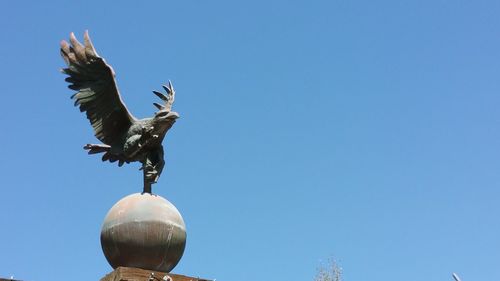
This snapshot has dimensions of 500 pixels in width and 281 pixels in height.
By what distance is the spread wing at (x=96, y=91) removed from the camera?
1343 cm

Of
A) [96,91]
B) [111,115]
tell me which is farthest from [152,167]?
[96,91]

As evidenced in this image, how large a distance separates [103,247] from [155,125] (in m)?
2.30

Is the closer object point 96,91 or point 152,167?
point 152,167

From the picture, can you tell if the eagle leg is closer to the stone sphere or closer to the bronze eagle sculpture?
the bronze eagle sculpture

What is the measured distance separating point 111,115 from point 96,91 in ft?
1.70

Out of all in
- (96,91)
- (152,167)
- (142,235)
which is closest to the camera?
(142,235)

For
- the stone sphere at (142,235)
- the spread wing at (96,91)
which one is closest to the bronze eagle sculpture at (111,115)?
the spread wing at (96,91)

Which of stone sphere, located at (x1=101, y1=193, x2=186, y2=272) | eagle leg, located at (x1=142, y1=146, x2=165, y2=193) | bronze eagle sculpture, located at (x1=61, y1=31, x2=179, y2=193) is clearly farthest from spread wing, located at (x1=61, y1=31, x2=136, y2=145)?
stone sphere, located at (x1=101, y1=193, x2=186, y2=272)

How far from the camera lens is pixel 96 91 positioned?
1356cm

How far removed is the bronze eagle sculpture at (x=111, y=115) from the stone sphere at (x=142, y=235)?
0.83 metres

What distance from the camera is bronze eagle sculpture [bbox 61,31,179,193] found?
1312 cm

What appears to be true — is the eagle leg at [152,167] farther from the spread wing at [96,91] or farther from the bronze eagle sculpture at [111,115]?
the spread wing at [96,91]

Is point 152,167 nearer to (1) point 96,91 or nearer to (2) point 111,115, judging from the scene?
(2) point 111,115

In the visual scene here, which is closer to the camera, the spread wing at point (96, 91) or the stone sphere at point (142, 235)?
the stone sphere at point (142, 235)
